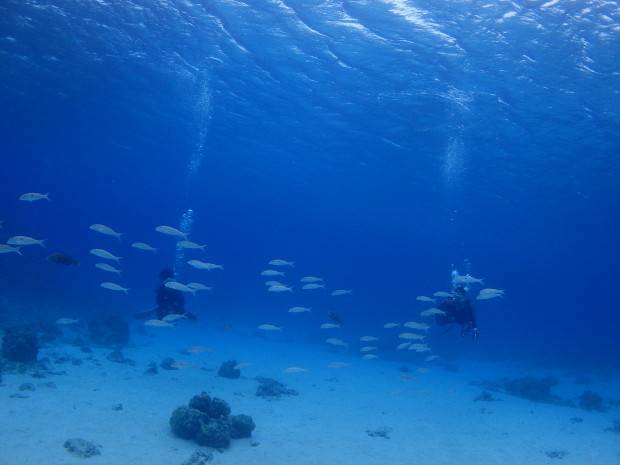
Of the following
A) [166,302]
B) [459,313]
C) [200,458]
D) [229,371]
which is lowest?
[200,458]

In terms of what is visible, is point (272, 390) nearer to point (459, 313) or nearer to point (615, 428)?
point (459, 313)

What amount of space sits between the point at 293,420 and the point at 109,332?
12.5 meters

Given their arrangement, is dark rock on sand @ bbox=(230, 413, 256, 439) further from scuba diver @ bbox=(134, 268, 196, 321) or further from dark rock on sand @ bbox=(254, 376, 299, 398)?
dark rock on sand @ bbox=(254, 376, 299, 398)

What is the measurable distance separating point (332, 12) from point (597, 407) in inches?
835

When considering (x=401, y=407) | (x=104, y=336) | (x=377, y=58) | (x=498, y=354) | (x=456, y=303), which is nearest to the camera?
(x=456, y=303)

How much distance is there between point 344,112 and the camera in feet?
75.3

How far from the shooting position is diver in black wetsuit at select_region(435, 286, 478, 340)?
10969 mm

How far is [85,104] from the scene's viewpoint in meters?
28.6

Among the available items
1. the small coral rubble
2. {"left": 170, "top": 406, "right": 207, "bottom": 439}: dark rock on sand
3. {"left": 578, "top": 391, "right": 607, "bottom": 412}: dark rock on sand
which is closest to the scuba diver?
the small coral rubble

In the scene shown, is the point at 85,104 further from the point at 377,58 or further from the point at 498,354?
the point at 498,354

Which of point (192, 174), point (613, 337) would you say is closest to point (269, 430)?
point (192, 174)

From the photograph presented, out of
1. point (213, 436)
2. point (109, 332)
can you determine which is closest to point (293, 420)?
point (213, 436)

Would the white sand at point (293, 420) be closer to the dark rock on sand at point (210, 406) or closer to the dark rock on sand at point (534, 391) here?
the dark rock on sand at point (210, 406)

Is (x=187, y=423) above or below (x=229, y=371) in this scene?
below
